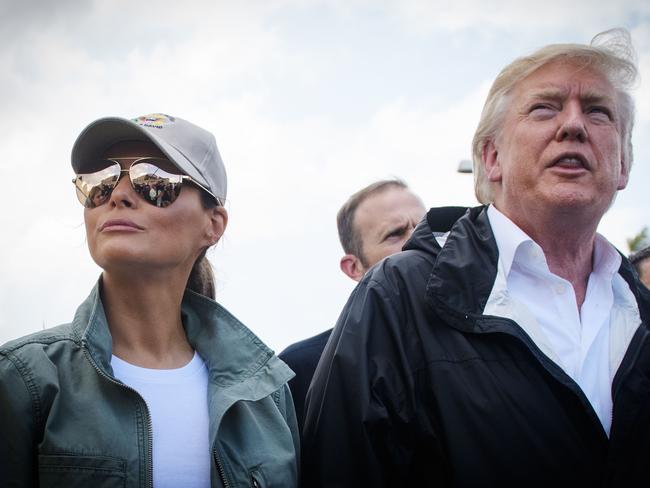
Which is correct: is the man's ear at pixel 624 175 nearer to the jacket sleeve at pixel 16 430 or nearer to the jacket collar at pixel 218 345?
the jacket collar at pixel 218 345

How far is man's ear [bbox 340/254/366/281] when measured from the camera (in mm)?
4660

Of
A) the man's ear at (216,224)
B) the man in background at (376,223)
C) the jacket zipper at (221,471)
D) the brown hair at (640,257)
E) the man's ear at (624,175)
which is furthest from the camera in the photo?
the man in background at (376,223)

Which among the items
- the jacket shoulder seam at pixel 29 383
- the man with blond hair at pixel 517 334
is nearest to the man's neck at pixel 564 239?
the man with blond hair at pixel 517 334

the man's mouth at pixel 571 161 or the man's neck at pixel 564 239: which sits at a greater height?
the man's mouth at pixel 571 161

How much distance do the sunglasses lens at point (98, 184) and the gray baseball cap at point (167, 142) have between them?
96 mm

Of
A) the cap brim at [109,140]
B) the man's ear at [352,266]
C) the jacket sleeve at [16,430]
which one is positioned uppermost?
the cap brim at [109,140]

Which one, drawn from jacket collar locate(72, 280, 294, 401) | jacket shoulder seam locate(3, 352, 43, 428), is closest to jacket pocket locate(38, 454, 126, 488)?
jacket shoulder seam locate(3, 352, 43, 428)

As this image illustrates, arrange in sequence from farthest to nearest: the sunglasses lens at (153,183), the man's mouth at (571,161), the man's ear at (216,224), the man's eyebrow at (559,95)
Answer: the man's ear at (216,224), the man's eyebrow at (559,95), the man's mouth at (571,161), the sunglasses lens at (153,183)

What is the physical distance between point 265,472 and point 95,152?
4.40 ft

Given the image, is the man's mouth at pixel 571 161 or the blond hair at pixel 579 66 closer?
the man's mouth at pixel 571 161

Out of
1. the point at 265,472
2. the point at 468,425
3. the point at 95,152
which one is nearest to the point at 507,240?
the point at 468,425

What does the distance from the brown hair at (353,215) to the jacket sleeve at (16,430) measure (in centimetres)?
296

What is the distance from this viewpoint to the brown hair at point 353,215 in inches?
186

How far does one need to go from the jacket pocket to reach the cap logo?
1235 mm
